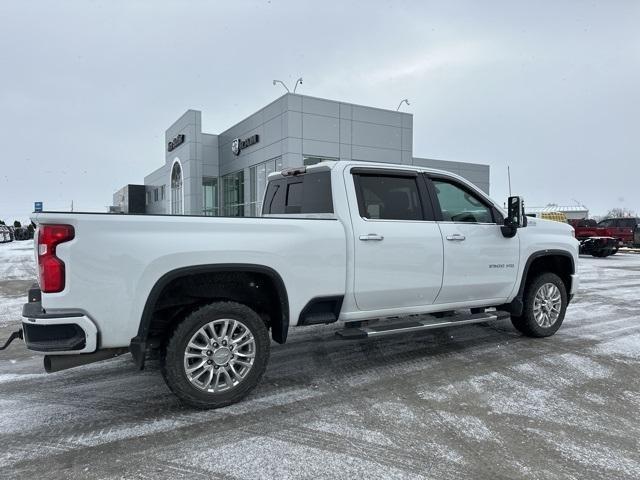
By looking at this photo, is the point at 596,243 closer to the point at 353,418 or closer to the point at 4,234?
the point at 353,418

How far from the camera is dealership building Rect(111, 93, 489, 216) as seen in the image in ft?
70.0

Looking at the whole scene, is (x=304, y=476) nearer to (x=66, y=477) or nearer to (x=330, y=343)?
(x=66, y=477)

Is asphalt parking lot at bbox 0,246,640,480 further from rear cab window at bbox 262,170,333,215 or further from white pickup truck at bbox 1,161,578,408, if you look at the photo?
rear cab window at bbox 262,170,333,215

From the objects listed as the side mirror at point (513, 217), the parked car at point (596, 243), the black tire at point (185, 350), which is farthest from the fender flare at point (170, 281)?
the parked car at point (596, 243)

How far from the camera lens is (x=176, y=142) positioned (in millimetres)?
31203

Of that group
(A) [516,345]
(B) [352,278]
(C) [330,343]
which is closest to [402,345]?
(C) [330,343]

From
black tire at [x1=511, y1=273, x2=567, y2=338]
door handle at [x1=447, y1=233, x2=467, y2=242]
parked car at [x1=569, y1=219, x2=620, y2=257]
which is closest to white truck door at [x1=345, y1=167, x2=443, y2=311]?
door handle at [x1=447, y1=233, x2=467, y2=242]

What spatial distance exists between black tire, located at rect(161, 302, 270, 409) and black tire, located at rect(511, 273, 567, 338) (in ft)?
11.8

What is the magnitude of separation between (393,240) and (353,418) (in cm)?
168

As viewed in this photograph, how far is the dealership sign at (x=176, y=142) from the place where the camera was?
3025cm

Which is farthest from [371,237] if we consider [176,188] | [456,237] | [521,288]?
[176,188]

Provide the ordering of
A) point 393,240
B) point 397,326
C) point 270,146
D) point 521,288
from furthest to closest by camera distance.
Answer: point 270,146, point 521,288, point 397,326, point 393,240

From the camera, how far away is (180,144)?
101 feet

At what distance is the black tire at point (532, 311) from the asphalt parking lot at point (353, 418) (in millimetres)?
384
